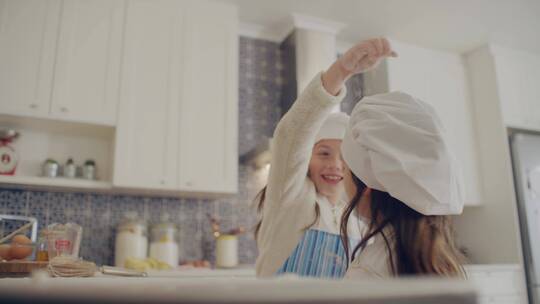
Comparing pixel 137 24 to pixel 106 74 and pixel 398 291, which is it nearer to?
pixel 106 74

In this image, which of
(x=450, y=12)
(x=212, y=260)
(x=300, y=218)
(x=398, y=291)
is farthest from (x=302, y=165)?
(x=450, y=12)

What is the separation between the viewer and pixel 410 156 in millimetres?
880

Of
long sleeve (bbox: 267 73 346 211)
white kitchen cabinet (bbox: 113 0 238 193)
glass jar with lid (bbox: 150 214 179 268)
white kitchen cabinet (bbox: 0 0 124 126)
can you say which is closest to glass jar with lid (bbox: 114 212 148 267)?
glass jar with lid (bbox: 150 214 179 268)

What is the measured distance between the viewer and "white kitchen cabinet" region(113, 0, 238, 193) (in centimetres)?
290

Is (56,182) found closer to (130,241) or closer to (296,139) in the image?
(130,241)

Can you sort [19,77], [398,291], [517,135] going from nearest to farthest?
[398,291] < [19,77] < [517,135]

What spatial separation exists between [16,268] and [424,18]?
3165 mm

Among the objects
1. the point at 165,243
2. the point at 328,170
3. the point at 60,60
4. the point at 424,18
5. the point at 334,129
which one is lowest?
the point at 165,243

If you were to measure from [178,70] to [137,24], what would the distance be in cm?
36

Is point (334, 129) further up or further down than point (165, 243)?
further up

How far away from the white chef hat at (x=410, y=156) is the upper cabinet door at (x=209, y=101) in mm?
2111

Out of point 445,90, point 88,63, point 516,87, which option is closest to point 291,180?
point 88,63

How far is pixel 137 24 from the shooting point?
10.0 ft

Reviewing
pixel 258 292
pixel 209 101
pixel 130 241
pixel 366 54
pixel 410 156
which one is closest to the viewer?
pixel 258 292
